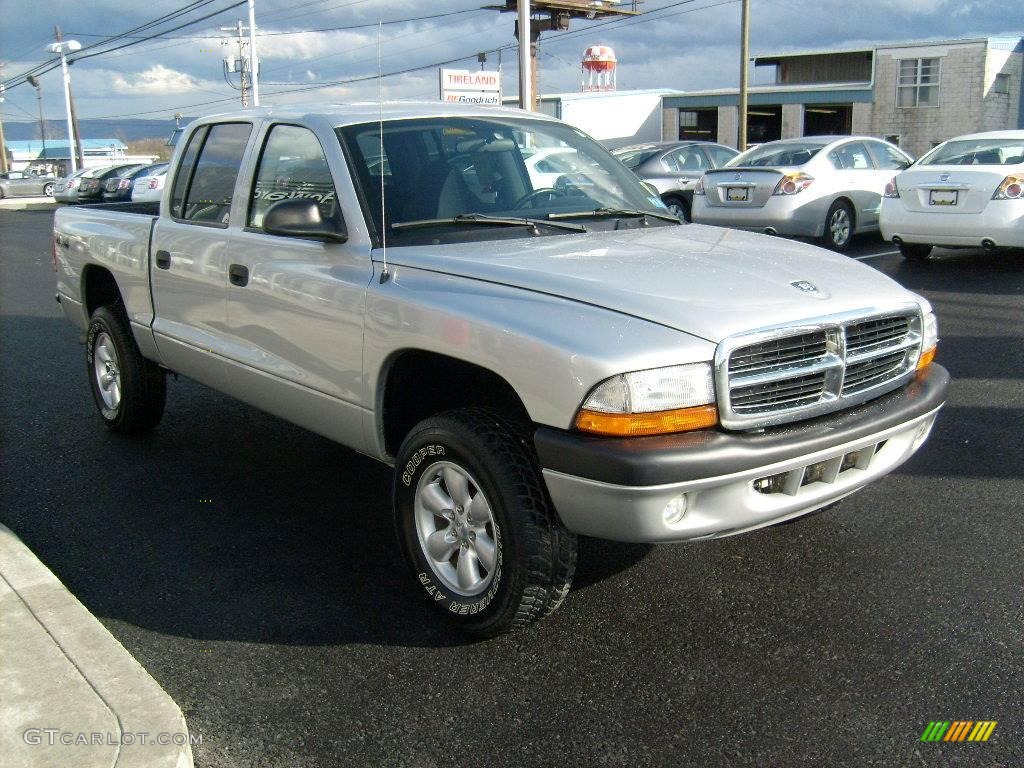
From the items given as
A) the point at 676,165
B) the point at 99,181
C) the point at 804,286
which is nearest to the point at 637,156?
the point at 676,165

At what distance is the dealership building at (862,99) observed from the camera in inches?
1639

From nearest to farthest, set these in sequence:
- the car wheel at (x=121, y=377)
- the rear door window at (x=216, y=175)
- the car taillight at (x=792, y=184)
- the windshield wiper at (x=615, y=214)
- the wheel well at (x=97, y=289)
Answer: the windshield wiper at (x=615, y=214), the rear door window at (x=216, y=175), the car wheel at (x=121, y=377), the wheel well at (x=97, y=289), the car taillight at (x=792, y=184)

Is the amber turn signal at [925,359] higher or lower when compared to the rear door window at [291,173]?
lower

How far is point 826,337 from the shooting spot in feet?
11.0

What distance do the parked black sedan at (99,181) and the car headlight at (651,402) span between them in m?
30.4

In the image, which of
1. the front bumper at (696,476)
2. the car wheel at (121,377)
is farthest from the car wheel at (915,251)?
the front bumper at (696,476)

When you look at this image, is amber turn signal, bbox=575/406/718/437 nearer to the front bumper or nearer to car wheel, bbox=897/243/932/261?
the front bumper

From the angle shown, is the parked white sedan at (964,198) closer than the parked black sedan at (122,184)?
Yes

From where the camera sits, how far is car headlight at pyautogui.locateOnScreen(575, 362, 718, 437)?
3004 mm

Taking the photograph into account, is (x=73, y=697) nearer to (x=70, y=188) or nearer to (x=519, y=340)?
(x=519, y=340)

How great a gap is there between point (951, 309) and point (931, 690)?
6.80m

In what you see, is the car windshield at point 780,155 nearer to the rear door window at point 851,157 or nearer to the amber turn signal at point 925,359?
the rear door window at point 851,157

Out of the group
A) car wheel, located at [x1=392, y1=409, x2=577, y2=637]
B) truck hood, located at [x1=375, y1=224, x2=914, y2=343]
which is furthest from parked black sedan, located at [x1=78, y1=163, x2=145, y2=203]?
car wheel, located at [x1=392, y1=409, x2=577, y2=637]

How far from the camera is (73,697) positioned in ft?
10.0
